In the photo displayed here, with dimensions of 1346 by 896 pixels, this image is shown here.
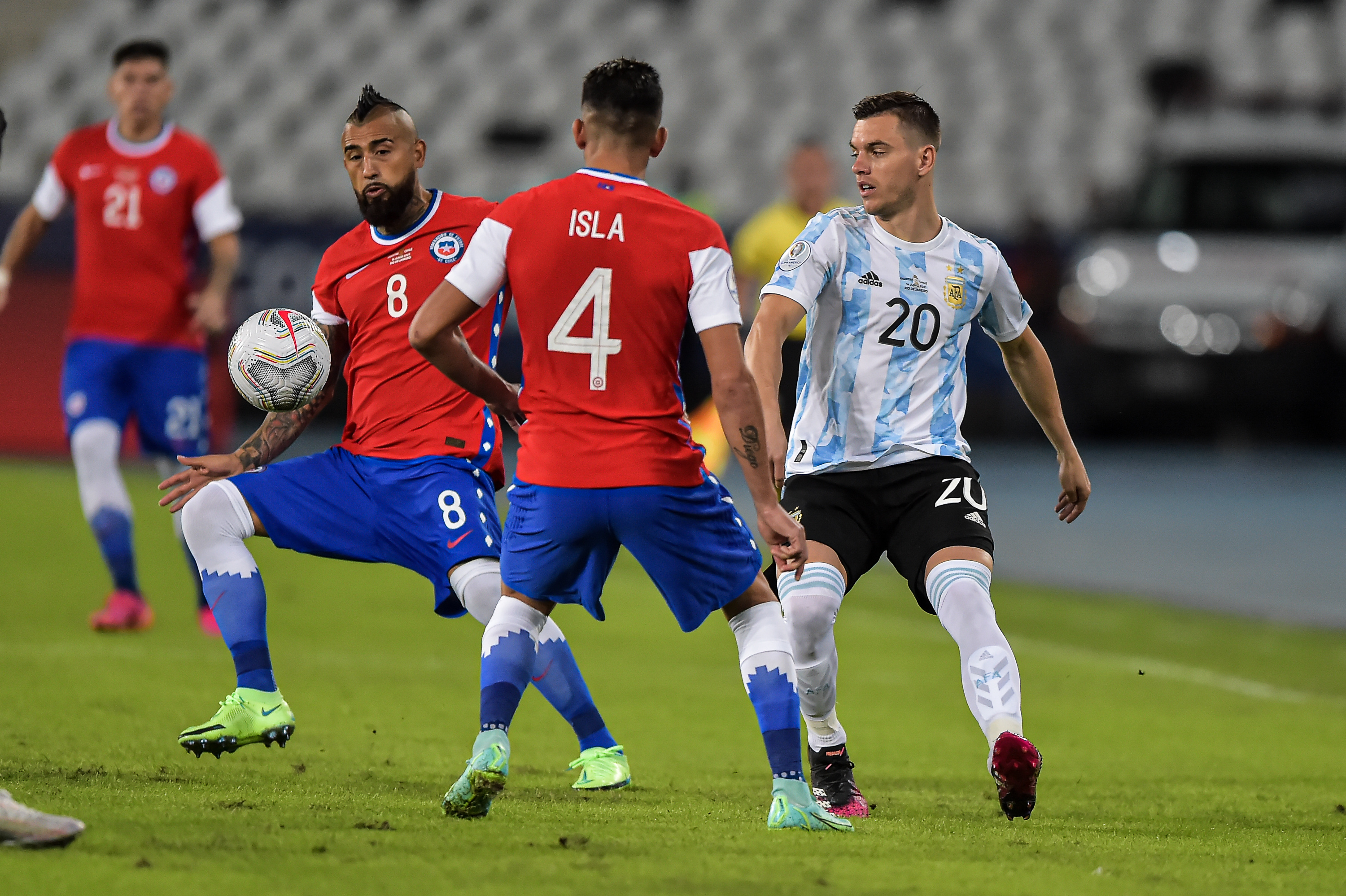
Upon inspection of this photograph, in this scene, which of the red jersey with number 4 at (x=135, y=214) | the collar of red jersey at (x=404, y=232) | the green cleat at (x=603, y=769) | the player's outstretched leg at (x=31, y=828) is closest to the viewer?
the player's outstretched leg at (x=31, y=828)

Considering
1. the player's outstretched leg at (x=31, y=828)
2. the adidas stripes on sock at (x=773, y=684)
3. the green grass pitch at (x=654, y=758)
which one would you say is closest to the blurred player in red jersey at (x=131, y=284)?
the green grass pitch at (x=654, y=758)

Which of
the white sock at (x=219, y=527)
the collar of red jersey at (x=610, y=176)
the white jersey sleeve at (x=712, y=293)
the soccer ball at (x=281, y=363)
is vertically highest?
the collar of red jersey at (x=610, y=176)

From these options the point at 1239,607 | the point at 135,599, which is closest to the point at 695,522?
the point at 135,599

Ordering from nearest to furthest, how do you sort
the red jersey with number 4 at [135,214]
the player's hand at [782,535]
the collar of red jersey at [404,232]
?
the player's hand at [782,535], the collar of red jersey at [404,232], the red jersey with number 4 at [135,214]

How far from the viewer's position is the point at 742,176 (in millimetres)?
23203

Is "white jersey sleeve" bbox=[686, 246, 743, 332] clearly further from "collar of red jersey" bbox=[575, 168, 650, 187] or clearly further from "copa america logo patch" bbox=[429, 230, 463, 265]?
"copa america logo patch" bbox=[429, 230, 463, 265]

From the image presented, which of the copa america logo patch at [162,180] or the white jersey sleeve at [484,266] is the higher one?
the copa america logo patch at [162,180]

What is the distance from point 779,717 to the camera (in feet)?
15.9

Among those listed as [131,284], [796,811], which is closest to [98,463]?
[131,284]

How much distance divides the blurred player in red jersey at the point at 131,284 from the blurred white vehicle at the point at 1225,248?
464 inches

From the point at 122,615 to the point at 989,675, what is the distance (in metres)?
5.41

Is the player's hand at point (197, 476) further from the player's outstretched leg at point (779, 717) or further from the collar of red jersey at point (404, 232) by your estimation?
the player's outstretched leg at point (779, 717)

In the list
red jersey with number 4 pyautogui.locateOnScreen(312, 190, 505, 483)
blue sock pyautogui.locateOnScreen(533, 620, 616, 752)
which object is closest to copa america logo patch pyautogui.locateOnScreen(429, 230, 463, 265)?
red jersey with number 4 pyautogui.locateOnScreen(312, 190, 505, 483)

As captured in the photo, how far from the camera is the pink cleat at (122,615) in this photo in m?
9.12
